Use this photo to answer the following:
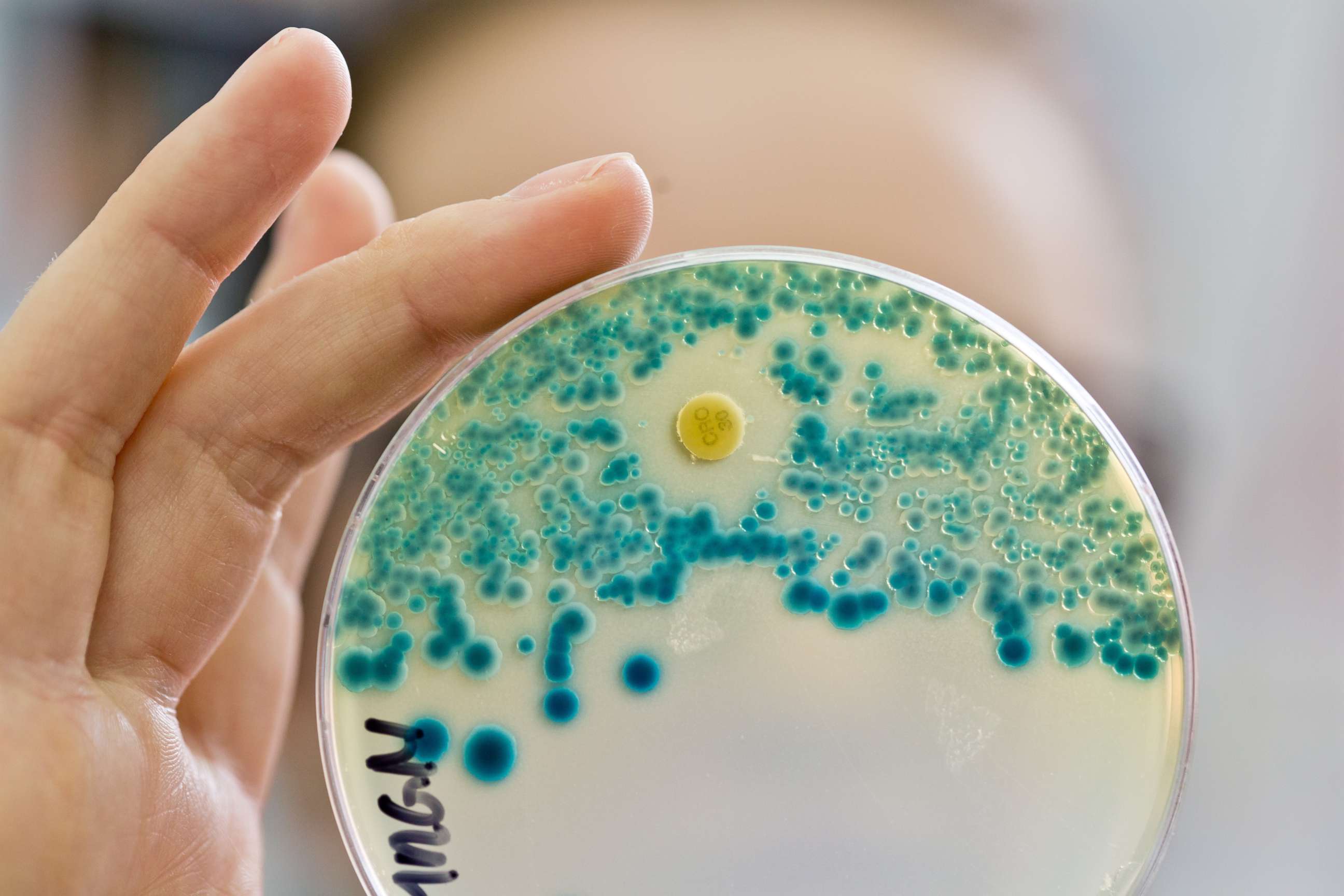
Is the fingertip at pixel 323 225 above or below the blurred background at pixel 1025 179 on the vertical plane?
below

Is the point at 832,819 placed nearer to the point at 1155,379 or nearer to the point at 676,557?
the point at 676,557

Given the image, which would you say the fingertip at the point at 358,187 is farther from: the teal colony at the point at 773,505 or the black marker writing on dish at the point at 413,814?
the black marker writing on dish at the point at 413,814

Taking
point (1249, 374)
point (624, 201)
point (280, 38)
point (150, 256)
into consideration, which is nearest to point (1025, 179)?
point (1249, 374)

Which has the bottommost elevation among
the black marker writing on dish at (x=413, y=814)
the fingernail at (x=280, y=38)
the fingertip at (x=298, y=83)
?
the black marker writing on dish at (x=413, y=814)

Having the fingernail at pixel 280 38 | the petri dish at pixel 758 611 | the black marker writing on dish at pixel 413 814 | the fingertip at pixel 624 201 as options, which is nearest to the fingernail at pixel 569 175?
the fingertip at pixel 624 201

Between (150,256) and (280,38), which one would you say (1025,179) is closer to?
(280,38)

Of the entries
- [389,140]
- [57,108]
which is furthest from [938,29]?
[57,108]
